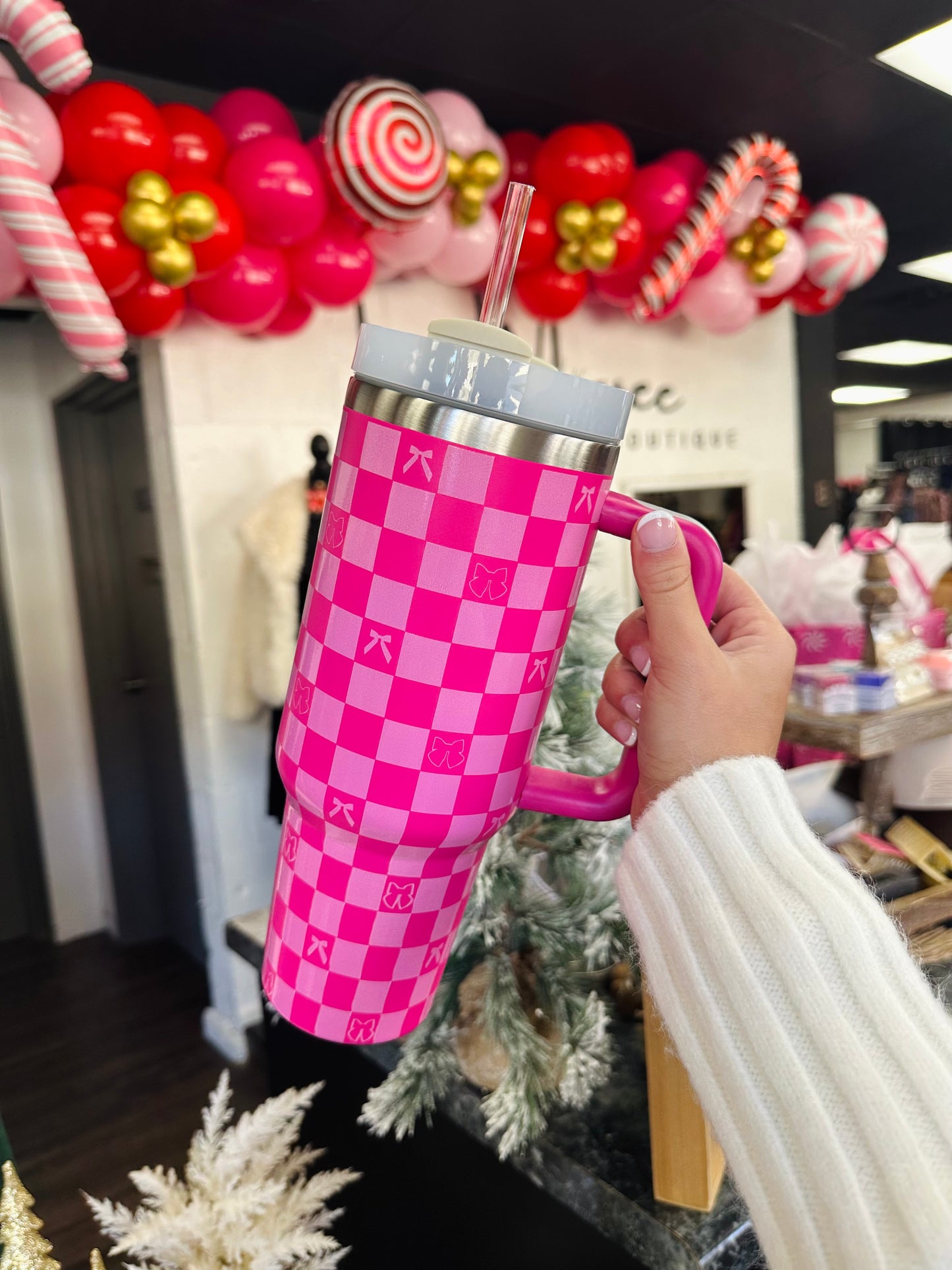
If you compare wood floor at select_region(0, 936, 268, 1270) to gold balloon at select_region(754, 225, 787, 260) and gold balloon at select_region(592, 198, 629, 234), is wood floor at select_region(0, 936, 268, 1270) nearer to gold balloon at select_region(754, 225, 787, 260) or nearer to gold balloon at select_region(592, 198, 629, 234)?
gold balloon at select_region(592, 198, 629, 234)

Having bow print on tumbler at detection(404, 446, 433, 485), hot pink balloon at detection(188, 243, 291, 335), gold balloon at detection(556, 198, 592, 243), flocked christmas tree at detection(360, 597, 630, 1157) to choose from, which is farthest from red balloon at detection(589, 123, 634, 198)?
bow print on tumbler at detection(404, 446, 433, 485)

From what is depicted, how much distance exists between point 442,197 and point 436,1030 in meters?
2.04

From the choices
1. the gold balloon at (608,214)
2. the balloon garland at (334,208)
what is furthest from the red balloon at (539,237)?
the gold balloon at (608,214)

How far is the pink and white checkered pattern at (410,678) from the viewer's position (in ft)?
1.31

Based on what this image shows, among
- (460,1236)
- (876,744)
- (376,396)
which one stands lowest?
(460,1236)

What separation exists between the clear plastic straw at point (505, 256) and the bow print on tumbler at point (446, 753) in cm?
21

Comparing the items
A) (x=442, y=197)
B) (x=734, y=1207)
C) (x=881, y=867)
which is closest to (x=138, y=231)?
(x=442, y=197)

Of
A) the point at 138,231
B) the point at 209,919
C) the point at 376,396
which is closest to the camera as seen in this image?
the point at 376,396

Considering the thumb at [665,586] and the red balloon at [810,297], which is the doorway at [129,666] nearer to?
the red balloon at [810,297]

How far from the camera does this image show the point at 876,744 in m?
1.01

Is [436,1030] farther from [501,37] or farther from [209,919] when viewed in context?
[501,37]

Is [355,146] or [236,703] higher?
[355,146]

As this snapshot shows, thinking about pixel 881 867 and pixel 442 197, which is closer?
pixel 881 867

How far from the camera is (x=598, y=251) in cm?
237
